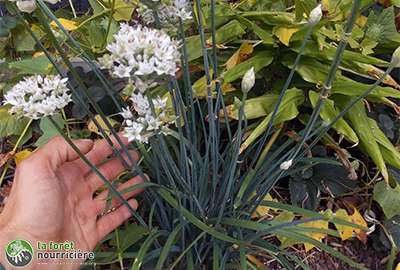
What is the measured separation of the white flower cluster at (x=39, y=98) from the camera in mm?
605

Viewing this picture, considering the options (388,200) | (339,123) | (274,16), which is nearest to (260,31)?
(274,16)

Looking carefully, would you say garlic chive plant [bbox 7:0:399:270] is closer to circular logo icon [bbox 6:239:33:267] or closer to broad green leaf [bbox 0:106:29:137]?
circular logo icon [bbox 6:239:33:267]

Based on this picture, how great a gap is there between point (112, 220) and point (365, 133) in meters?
0.61

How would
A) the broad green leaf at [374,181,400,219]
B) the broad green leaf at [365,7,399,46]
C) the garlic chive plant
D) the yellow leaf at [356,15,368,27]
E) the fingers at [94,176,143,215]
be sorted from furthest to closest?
1. the yellow leaf at [356,15,368,27]
2. the broad green leaf at [365,7,399,46]
3. the broad green leaf at [374,181,400,219]
4. the fingers at [94,176,143,215]
5. the garlic chive plant

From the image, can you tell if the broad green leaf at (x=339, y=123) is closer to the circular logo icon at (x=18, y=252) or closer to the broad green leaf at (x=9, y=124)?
the circular logo icon at (x=18, y=252)

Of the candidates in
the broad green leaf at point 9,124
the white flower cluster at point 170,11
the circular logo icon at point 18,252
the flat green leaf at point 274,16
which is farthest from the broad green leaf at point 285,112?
the broad green leaf at point 9,124

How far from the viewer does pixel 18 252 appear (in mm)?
846

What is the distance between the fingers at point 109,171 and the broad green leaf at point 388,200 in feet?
1.94

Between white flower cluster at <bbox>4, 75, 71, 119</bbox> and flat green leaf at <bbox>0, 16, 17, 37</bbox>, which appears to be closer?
white flower cluster at <bbox>4, 75, 71, 119</bbox>

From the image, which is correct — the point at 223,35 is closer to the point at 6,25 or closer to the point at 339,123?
the point at 339,123

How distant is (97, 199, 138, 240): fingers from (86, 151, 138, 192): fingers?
75 millimetres

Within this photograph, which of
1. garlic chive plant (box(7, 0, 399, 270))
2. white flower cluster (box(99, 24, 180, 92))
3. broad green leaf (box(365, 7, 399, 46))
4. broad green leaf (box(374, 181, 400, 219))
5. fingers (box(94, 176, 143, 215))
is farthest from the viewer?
broad green leaf (box(365, 7, 399, 46))

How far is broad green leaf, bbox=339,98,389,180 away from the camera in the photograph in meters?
1.00

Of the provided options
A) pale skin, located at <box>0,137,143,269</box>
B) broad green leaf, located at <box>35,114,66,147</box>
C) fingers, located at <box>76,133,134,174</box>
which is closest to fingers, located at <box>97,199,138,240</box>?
pale skin, located at <box>0,137,143,269</box>
